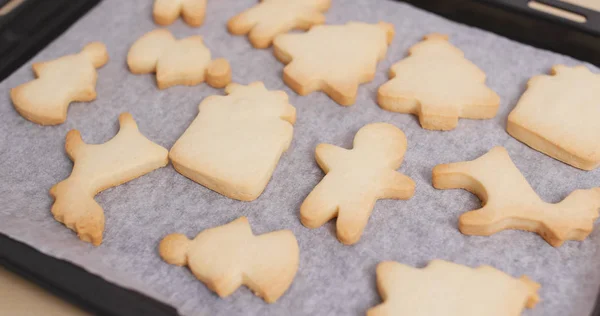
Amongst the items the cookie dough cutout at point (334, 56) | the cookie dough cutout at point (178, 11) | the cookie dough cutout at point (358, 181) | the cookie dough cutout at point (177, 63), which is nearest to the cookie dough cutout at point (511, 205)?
the cookie dough cutout at point (358, 181)

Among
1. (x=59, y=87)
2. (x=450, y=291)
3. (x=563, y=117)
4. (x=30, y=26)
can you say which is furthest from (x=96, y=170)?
(x=563, y=117)

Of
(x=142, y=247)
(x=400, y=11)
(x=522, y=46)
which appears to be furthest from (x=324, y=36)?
(x=142, y=247)

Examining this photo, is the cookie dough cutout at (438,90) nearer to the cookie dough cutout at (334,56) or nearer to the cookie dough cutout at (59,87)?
the cookie dough cutout at (334,56)

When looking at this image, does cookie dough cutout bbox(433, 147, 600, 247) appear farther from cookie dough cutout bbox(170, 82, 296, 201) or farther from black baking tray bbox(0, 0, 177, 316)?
black baking tray bbox(0, 0, 177, 316)

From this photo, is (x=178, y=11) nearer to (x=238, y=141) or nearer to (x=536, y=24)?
(x=238, y=141)

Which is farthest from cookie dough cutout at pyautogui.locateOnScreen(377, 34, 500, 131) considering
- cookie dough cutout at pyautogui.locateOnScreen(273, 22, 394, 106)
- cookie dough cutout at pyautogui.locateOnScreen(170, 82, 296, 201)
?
cookie dough cutout at pyautogui.locateOnScreen(170, 82, 296, 201)

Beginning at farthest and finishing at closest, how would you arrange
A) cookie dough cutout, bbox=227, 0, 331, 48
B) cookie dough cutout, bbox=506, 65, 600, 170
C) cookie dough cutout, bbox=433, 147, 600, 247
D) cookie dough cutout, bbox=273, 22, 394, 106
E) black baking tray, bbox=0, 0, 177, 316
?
cookie dough cutout, bbox=227, 0, 331, 48
cookie dough cutout, bbox=273, 22, 394, 106
cookie dough cutout, bbox=506, 65, 600, 170
cookie dough cutout, bbox=433, 147, 600, 247
black baking tray, bbox=0, 0, 177, 316

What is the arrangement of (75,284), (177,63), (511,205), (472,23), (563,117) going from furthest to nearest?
(472,23) → (177,63) → (563,117) → (511,205) → (75,284)
